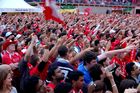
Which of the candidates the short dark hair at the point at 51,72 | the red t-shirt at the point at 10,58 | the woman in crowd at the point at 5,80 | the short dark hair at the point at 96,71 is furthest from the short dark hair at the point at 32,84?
the red t-shirt at the point at 10,58

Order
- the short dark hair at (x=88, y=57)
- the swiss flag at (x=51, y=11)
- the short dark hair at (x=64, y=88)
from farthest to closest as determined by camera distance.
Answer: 1. the swiss flag at (x=51, y=11)
2. the short dark hair at (x=88, y=57)
3. the short dark hair at (x=64, y=88)

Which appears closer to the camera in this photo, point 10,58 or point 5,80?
point 5,80

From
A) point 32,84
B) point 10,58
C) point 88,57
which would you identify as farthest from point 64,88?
point 10,58

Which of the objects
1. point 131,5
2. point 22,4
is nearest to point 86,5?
point 131,5

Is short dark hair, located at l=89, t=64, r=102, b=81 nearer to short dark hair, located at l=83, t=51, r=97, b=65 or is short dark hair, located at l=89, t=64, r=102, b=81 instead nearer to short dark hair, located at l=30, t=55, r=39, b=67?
short dark hair, located at l=83, t=51, r=97, b=65

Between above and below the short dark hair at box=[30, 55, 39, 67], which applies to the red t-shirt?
below

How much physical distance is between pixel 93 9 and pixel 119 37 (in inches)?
1532

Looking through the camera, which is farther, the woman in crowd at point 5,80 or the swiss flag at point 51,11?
the swiss flag at point 51,11

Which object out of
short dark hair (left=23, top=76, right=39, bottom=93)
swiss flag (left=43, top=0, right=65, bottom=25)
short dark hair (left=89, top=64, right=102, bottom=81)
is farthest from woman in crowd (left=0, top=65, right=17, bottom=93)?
swiss flag (left=43, top=0, right=65, bottom=25)

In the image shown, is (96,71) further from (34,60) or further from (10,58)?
(10,58)

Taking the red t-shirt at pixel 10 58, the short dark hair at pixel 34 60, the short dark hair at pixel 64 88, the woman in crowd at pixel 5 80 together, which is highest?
the woman in crowd at pixel 5 80

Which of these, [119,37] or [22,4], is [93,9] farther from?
[119,37]

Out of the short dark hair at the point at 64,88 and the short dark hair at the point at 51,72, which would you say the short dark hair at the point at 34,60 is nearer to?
the short dark hair at the point at 51,72

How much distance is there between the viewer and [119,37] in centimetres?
1104
